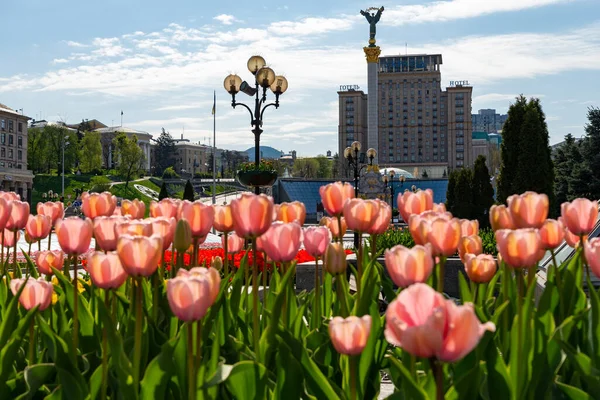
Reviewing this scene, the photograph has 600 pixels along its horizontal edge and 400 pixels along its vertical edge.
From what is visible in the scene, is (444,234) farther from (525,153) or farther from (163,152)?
(163,152)

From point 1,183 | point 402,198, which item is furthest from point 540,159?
point 1,183

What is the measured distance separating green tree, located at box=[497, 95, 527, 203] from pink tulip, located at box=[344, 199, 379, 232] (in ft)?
70.9

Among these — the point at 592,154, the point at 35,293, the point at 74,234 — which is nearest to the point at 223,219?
the point at 74,234

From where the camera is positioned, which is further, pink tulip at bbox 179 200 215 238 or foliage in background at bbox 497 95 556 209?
foliage in background at bbox 497 95 556 209

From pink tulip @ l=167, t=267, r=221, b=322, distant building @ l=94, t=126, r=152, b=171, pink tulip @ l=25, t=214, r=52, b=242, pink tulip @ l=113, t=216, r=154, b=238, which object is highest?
distant building @ l=94, t=126, r=152, b=171

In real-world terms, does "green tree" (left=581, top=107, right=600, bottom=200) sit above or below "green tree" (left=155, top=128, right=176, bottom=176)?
below

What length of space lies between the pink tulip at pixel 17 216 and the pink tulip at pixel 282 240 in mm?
1449

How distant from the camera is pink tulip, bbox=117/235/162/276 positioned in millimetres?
1928

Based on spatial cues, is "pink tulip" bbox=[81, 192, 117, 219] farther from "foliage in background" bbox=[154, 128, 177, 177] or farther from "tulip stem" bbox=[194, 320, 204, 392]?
"foliage in background" bbox=[154, 128, 177, 177]

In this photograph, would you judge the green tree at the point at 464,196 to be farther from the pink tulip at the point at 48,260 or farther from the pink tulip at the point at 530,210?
the pink tulip at the point at 530,210

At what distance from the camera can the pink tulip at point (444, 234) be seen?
2.30 metres

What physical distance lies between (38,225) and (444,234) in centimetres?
216

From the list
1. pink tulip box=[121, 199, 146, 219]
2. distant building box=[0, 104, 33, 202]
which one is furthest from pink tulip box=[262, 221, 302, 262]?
distant building box=[0, 104, 33, 202]

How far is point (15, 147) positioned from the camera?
86.1 metres
